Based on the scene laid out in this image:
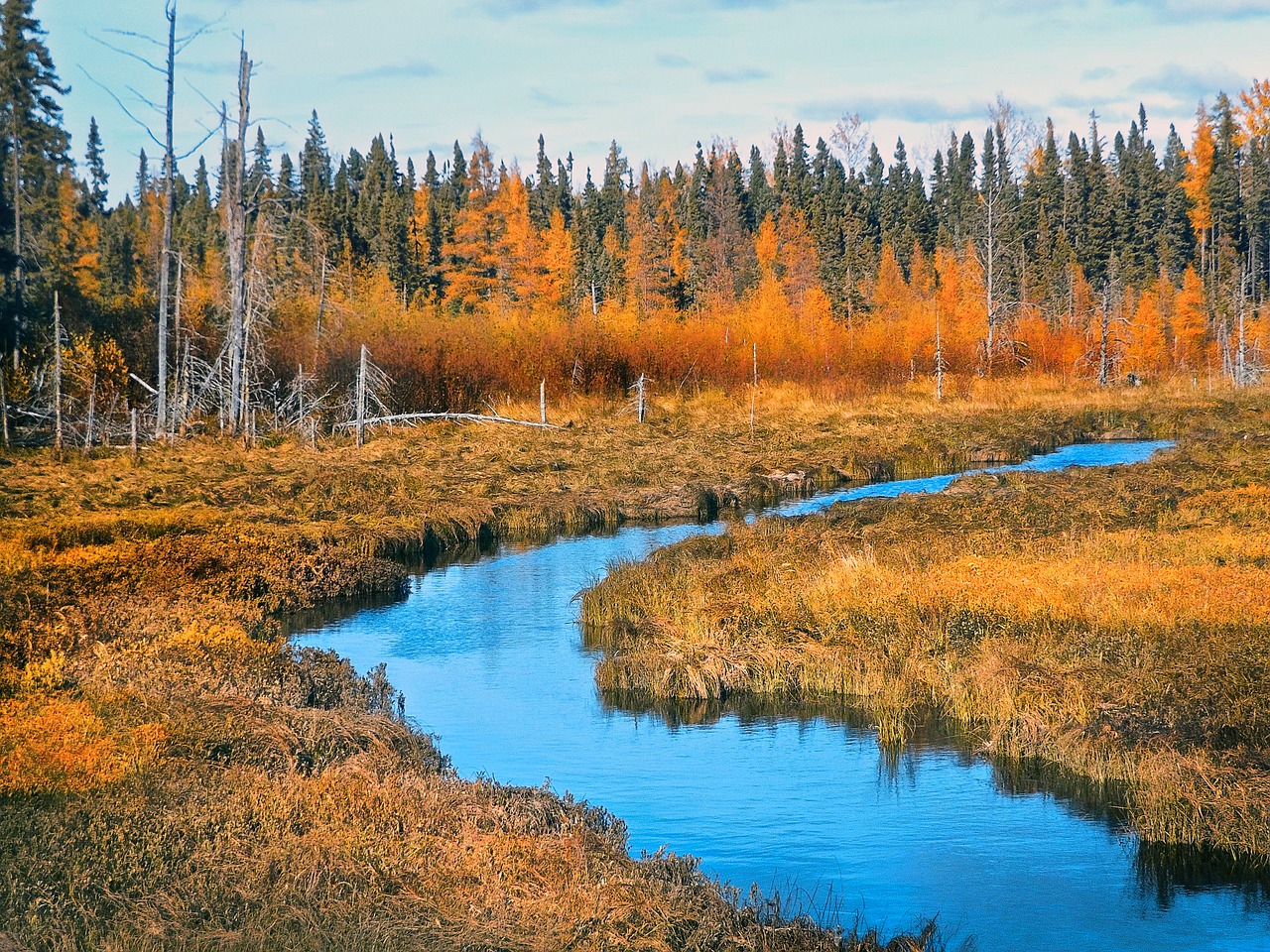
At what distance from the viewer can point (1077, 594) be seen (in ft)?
40.0

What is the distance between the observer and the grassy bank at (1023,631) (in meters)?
8.73

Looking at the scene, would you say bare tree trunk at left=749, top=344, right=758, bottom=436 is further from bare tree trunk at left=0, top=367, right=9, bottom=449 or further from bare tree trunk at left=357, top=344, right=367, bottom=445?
bare tree trunk at left=0, top=367, right=9, bottom=449

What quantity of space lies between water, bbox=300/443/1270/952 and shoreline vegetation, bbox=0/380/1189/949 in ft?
3.01

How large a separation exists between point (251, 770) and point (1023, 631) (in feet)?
24.2

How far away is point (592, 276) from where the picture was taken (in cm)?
7581

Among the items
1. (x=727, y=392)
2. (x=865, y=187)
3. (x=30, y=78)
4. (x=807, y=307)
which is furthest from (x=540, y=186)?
(x=727, y=392)

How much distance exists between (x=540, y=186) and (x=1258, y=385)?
2737 inches

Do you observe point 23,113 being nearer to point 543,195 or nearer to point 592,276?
point 592,276

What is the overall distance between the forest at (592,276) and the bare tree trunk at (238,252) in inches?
4.5

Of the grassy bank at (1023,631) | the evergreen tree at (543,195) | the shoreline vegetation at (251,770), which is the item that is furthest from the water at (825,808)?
the evergreen tree at (543,195)

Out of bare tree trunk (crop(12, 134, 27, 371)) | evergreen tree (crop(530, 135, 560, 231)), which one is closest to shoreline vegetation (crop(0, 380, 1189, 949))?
bare tree trunk (crop(12, 134, 27, 371))

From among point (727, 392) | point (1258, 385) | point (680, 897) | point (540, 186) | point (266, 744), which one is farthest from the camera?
point (540, 186)

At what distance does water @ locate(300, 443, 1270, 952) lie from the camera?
7316mm

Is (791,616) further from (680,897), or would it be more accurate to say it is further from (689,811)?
(680,897)
